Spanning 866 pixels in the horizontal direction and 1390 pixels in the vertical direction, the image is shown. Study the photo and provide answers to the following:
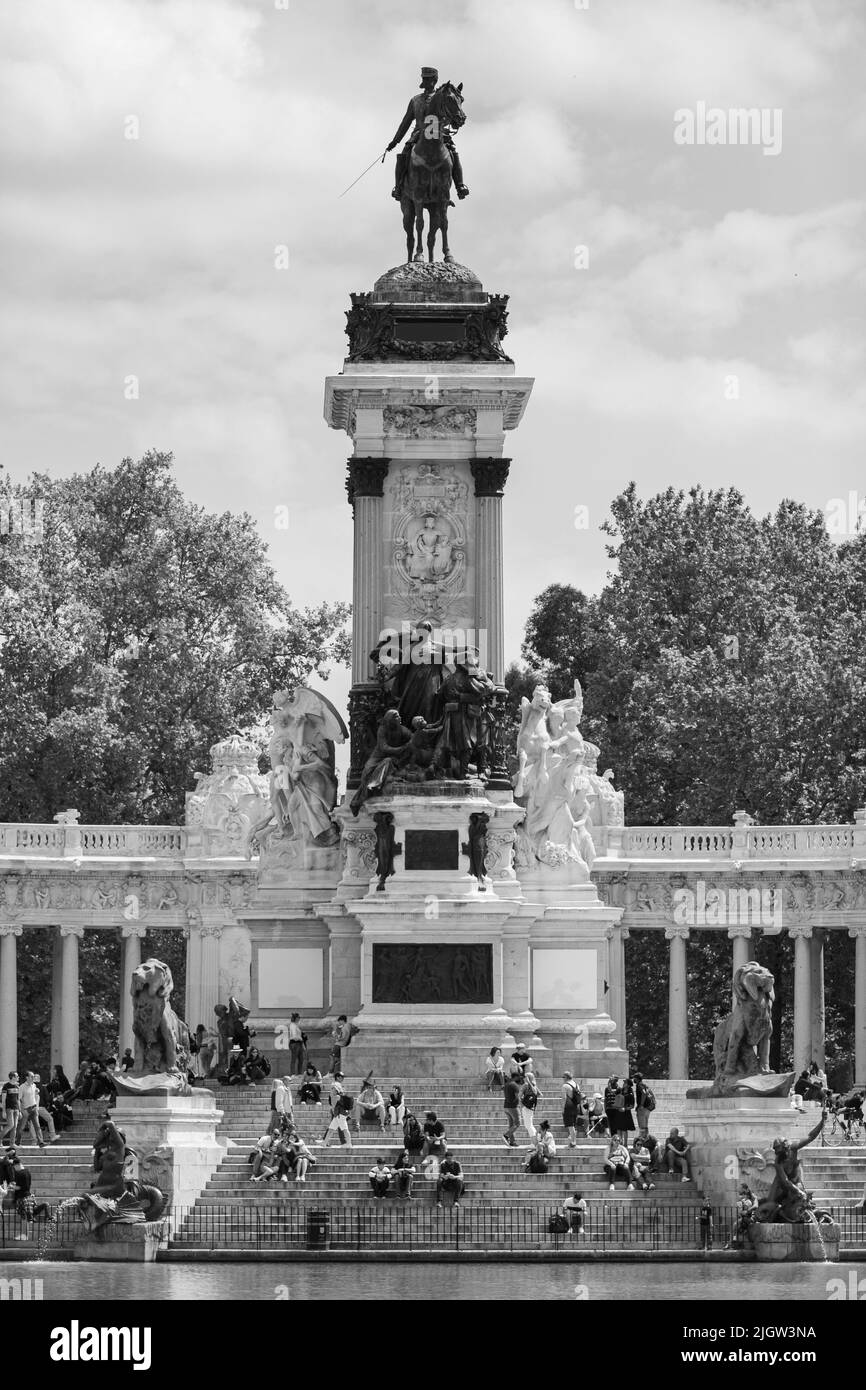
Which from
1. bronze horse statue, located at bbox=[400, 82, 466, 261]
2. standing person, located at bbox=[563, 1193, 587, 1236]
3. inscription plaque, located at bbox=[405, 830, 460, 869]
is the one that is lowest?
standing person, located at bbox=[563, 1193, 587, 1236]

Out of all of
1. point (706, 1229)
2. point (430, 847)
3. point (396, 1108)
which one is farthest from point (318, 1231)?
point (430, 847)

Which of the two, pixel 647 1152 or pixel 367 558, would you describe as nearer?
pixel 647 1152

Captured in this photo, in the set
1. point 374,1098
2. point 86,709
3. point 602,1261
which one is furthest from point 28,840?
point 602,1261

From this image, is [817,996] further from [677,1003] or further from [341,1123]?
[341,1123]

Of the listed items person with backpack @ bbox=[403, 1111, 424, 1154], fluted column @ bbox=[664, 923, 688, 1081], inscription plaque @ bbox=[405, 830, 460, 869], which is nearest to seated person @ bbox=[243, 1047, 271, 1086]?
inscription plaque @ bbox=[405, 830, 460, 869]

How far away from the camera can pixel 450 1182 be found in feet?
169

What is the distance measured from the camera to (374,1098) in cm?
5819

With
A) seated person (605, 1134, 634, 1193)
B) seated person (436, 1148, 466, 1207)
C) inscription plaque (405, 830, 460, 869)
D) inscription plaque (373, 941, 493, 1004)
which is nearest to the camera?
seated person (436, 1148, 466, 1207)

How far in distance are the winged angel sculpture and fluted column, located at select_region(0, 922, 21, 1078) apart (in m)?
12.1

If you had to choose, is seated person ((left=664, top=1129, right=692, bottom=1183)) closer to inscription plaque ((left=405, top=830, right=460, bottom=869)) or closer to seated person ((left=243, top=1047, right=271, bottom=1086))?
seated person ((left=243, top=1047, right=271, bottom=1086))

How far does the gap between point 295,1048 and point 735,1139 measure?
49.8ft

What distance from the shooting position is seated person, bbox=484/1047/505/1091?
62.5 m

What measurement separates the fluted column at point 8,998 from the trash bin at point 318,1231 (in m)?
30.2
